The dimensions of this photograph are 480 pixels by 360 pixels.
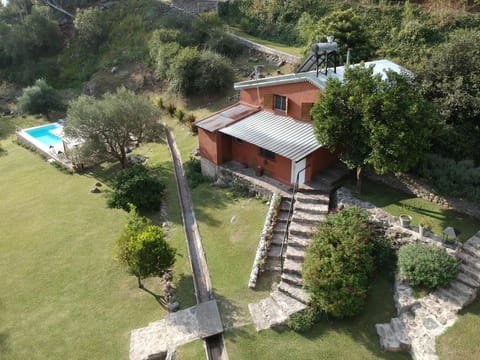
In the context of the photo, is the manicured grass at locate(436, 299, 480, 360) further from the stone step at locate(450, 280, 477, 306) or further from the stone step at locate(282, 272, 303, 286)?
the stone step at locate(282, 272, 303, 286)

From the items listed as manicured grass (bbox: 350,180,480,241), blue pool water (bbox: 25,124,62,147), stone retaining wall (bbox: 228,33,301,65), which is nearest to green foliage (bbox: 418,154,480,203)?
manicured grass (bbox: 350,180,480,241)

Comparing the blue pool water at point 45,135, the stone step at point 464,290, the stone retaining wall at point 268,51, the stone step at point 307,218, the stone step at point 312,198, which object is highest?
the stone retaining wall at point 268,51

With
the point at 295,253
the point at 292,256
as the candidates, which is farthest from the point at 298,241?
the point at 292,256

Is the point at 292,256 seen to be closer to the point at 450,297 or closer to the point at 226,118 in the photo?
the point at 450,297

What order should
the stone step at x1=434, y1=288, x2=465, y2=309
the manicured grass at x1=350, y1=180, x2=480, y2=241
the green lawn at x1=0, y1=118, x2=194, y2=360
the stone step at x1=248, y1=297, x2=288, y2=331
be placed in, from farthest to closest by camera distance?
the manicured grass at x1=350, y1=180, x2=480, y2=241
the green lawn at x1=0, y1=118, x2=194, y2=360
the stone step at x1=248, y1=297, x2=288, y2=331
the stone step at x1=434, y1=288, x2=465, y2=309

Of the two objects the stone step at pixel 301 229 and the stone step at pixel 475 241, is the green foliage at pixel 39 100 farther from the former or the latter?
the stone step at pixel 475 241

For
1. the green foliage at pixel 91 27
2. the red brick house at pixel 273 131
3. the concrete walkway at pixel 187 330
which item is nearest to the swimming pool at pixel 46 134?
the red brick house at pixel 273 131
